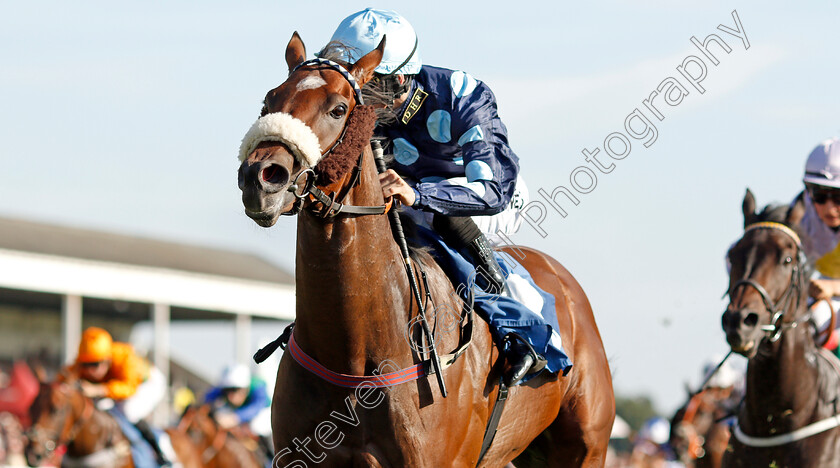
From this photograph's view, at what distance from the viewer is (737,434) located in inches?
237

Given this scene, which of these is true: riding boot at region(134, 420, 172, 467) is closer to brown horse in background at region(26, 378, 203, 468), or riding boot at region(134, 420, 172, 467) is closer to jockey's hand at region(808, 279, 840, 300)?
brown horse in background at region(26, 378, 203, 468)

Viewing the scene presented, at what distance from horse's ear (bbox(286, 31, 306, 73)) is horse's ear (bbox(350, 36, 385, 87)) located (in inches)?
9.5

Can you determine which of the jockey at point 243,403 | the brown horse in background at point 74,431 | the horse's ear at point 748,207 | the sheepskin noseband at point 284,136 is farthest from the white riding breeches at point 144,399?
the sheepskin noseband at point 284,136

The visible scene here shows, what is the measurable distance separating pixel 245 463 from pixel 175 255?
81.7 ft

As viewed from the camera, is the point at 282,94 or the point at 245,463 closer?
the point at 282,94

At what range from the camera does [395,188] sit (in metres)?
3.84

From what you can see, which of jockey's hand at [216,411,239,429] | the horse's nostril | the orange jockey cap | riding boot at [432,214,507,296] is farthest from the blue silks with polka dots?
jockey's hand at [216,411,239,429]

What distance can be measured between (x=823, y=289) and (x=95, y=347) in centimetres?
719

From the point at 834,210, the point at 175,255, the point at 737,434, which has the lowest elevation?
the point at 737,434

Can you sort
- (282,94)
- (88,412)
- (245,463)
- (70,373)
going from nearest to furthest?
(282,94), (88,412), (70,373), (245,463)

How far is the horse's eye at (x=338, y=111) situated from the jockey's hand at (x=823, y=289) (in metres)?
3.57

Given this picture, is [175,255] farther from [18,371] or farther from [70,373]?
[70,373]

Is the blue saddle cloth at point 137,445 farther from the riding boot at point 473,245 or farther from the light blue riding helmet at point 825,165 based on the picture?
the light blue riding helmet at point 825,165

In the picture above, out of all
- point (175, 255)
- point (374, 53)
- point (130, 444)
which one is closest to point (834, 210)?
point (374, 53)
